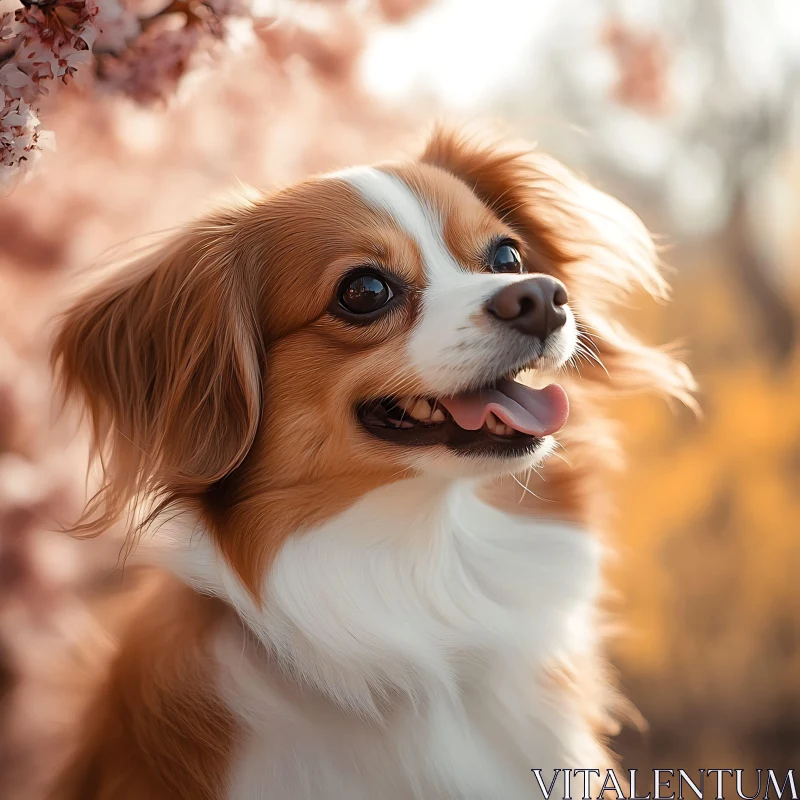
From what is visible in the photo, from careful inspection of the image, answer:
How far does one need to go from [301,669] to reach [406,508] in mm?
355

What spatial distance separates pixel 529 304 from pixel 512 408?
19 cm

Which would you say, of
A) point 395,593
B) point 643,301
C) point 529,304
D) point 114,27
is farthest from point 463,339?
point 643,301

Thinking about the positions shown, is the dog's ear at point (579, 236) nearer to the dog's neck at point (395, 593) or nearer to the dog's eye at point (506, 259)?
the dog's eye at point (506, 259)

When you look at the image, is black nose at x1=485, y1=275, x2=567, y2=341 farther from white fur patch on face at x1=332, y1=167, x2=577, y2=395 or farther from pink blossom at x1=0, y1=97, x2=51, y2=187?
pink blossom at x1=0, y1=97, x2=51, y2=187

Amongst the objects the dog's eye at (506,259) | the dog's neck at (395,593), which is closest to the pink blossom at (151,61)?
the dog's eye at (506,259)

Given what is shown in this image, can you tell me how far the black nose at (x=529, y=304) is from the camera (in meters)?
1.39

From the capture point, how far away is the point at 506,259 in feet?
5.65

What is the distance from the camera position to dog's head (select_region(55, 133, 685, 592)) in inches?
57.8

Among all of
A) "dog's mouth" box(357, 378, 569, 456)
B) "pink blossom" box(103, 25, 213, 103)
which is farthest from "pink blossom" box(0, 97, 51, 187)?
"dog's mouth" box(357, 378, 569, 456)

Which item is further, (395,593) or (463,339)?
(395,593)

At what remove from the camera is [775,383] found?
9.76 ft

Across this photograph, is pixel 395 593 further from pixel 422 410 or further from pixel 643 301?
pixel 643 301

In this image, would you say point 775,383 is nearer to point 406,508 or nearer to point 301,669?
point 406,508

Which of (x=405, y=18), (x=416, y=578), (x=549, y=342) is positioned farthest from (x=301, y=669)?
(x=405, y=18)
